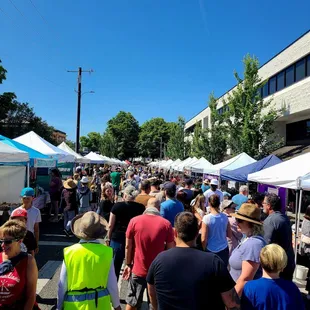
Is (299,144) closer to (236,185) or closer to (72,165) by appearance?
(236,185)

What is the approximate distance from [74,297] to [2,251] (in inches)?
32.0

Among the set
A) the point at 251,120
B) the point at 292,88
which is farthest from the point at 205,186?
the point at 292,88

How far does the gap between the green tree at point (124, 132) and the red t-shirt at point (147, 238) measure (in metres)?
64.9

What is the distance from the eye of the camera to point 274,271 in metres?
2.23

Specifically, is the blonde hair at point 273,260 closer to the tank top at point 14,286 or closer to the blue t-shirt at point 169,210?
the tank top at point 14,286

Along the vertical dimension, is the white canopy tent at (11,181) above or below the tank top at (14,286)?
above

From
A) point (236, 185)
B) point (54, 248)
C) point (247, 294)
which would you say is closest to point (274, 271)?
point (247, 294)

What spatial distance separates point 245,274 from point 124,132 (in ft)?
225

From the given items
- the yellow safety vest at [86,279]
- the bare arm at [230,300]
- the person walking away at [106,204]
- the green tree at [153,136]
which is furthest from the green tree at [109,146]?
the bare arm at [230,300]

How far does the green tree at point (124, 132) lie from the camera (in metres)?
69.3

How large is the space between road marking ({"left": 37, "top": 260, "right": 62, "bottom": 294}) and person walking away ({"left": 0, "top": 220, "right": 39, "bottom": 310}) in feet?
8.50

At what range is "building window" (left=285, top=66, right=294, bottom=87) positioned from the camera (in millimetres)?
20164

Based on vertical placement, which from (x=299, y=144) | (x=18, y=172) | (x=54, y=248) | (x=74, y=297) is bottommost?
(x=54, y=248)

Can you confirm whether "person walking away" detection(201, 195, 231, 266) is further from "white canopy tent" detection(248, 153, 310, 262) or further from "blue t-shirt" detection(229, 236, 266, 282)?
"white canopy tent" detection(248, 153, 310, 262)
